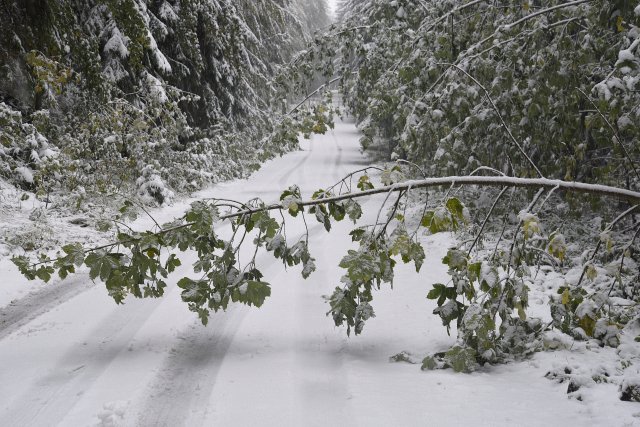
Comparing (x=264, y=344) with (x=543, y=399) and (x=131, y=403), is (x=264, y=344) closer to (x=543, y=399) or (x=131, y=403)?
(x=131, y=403)

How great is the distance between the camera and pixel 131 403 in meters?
3.17

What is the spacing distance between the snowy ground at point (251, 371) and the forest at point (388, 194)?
5cm

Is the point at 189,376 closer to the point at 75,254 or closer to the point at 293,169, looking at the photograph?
the point at 75,254

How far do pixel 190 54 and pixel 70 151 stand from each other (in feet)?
16.4

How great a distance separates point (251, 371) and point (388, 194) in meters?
1.87

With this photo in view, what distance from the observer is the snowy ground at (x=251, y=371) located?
3.05 meters

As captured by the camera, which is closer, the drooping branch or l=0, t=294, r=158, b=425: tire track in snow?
the drooping branch

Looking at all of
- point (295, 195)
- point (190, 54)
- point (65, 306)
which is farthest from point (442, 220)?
point (190, 54)

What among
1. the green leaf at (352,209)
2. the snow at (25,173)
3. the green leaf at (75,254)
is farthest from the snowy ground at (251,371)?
the snow at (25,173)

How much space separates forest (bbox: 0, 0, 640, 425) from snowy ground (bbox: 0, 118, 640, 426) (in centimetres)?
5

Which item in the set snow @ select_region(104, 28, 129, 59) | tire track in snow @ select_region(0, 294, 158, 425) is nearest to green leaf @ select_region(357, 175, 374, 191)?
tire track in snow @ select_region(0, 294, 158, 425)

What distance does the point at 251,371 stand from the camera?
3.72 m

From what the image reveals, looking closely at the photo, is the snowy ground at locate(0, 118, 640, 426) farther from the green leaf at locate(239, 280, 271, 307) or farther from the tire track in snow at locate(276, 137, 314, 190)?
the tire track in snow at locate(276, 137, 314, 190)

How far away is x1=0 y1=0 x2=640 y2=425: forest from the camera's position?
3.08m
